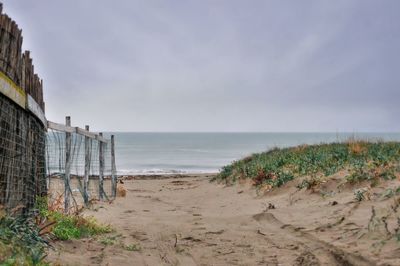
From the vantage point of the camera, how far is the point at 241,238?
24.4ft

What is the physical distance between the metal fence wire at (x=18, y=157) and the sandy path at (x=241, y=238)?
95 centimetres

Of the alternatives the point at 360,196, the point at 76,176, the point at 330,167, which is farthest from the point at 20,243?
the point at 76,176

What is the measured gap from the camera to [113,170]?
14508mm

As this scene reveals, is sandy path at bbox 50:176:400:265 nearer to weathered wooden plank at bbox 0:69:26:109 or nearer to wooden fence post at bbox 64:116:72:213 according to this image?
wooden fence post at bbox 64:116:72:213

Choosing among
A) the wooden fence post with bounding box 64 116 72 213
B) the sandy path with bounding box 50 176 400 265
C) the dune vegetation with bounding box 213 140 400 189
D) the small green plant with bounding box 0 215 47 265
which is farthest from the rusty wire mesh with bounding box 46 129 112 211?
the dune vegetation with bounding box 213 140 400 189

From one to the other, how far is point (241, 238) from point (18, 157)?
11.4 ft

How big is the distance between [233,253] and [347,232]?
1596mm

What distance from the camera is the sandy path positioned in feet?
19.5

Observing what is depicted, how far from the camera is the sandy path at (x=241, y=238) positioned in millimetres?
5949

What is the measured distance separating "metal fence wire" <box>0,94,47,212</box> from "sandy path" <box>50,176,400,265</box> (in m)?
0.95

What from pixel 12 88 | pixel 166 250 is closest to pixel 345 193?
pixel 166 250

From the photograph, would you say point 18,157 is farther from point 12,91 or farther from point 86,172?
point 86,172

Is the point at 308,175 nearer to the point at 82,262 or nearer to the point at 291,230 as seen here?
the point at 291,230

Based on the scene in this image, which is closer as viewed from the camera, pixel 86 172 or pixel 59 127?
pixel 59 127
